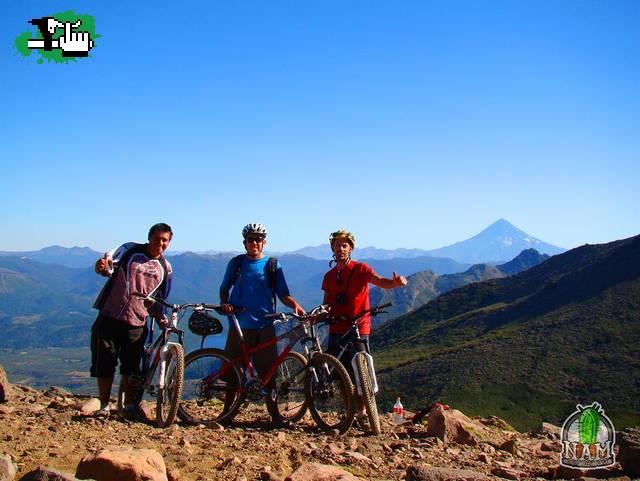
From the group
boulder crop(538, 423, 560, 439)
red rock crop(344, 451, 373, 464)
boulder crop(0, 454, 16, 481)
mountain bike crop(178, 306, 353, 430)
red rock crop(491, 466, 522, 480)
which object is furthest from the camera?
boulder crop(538, 423, 560, 439)

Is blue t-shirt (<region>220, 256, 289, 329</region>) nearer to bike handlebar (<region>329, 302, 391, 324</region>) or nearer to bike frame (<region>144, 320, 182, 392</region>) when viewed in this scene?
bike handlebar (<region>329, 302, 391, 324</region>)

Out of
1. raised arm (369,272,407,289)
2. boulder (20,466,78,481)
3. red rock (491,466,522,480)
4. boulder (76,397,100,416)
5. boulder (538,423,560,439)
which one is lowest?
boulder (538,423,560,439)

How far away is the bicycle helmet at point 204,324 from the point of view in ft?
26.7

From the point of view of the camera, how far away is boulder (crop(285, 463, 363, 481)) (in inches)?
215

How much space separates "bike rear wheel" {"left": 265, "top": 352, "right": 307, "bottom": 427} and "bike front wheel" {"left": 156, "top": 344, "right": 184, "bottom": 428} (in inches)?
53.2

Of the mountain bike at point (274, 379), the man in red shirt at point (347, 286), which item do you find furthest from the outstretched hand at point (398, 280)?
the mountain bike at point (274, 379)

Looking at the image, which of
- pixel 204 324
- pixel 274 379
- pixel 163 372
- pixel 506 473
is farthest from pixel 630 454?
pixel 163 372

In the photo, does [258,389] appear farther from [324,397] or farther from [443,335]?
[443,335]

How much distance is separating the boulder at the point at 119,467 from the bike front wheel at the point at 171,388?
2172 mm

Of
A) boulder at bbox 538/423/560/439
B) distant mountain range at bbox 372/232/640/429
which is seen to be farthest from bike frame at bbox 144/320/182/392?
distant mountain range at bbox 372/232/640/429

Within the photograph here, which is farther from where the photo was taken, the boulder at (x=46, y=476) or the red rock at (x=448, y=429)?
the red rock at (x=448, y=429)

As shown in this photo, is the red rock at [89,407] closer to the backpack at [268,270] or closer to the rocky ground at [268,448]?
the rocky ground at [268,448]

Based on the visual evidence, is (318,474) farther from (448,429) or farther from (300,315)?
(448,429)

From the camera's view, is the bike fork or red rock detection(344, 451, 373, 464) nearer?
red rock detection(344, 451, 373, 464)
